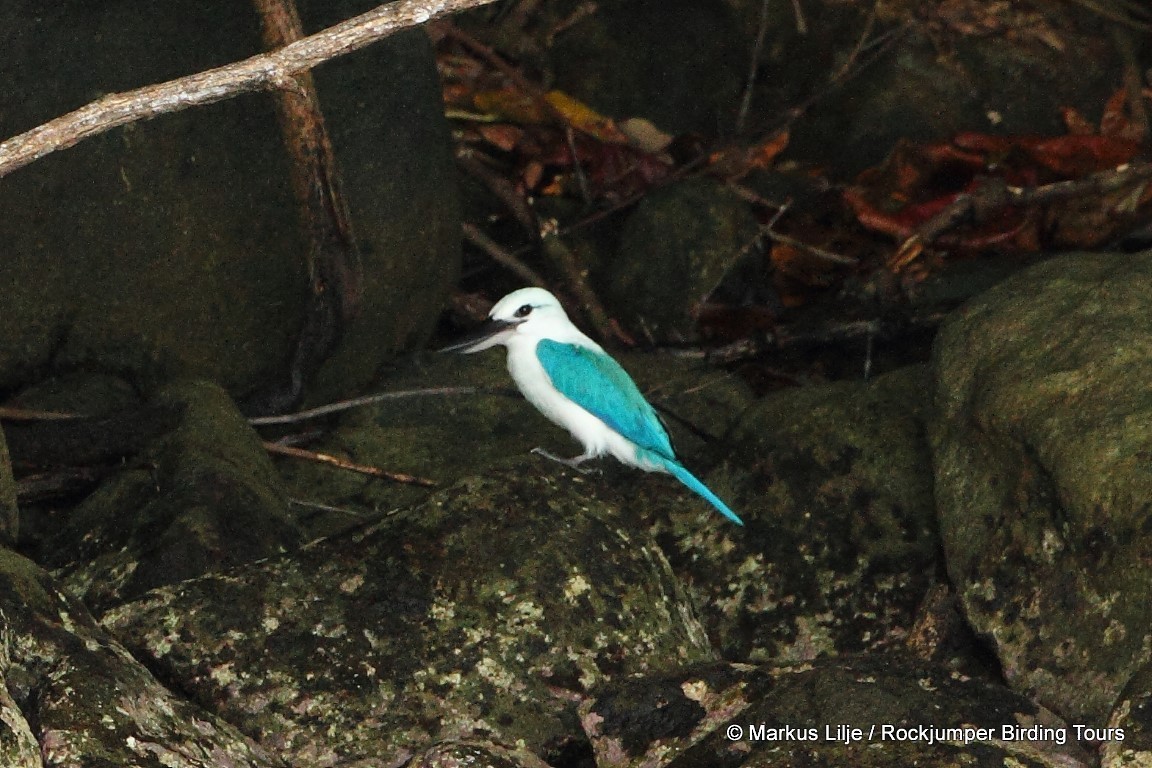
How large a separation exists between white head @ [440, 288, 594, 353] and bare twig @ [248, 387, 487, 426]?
360 millimetres

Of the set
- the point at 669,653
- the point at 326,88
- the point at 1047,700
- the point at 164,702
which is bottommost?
the point at 1047,700

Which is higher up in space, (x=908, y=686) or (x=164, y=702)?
(x=164, y=702)

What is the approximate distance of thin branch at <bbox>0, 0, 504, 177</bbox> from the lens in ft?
11.7

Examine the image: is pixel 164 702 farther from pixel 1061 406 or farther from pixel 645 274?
pixel 645 274

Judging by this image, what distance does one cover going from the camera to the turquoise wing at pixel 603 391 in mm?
5402

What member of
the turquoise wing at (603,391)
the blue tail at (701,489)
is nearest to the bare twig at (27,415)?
the turquoise wing at (603,391)

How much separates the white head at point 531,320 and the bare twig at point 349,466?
472 mm

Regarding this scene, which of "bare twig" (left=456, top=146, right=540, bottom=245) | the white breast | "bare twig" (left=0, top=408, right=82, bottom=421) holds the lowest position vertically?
the white breast

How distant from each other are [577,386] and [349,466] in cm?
94

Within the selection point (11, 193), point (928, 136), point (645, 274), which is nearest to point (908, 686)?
point (11, 193)

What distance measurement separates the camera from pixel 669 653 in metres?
4.27

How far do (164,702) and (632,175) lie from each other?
4840mm

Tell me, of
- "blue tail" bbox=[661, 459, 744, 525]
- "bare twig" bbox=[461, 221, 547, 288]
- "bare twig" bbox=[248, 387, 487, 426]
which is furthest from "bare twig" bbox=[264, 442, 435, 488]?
"bare twig" bbox=[461, 221, 547, 288]

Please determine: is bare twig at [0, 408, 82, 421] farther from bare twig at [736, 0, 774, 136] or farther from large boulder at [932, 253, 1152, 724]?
bare twig at [736, 0, 774, 136]
